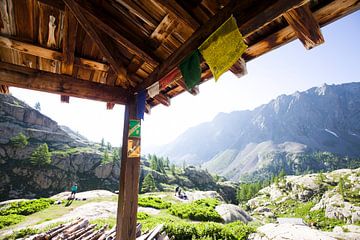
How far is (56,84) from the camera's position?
4.30m

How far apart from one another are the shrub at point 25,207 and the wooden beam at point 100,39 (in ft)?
74.0

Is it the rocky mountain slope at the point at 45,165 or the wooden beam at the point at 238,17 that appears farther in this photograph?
the rocky mountain slope at the point at 45,165

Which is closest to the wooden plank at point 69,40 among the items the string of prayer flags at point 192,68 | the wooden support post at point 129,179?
the wooden support post at point 129,179

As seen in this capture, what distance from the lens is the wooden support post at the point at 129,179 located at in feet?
13.8

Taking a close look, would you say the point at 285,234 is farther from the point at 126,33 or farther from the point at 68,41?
the point at 68,41

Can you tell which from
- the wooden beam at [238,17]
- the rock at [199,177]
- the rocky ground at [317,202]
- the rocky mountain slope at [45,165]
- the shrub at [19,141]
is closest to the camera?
the wooden beam at [238,17]

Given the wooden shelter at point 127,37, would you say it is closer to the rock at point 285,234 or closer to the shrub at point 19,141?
the rock at point 285,234

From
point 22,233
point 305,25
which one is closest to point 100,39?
point 305,25

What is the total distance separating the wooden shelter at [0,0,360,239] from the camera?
225 cm

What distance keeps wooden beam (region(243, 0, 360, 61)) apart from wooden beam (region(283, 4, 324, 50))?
0.30 feet

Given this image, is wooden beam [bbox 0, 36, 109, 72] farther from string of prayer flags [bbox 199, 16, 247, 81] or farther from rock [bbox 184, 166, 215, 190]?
rock [bbox 184, 166, 215, 190]

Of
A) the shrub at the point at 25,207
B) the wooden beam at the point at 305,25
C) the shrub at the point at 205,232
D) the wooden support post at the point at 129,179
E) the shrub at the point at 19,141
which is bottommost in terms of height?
the shrub at the point at 205,232

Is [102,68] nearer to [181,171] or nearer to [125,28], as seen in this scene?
[125,28]

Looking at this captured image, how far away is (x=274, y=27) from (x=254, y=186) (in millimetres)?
97532
